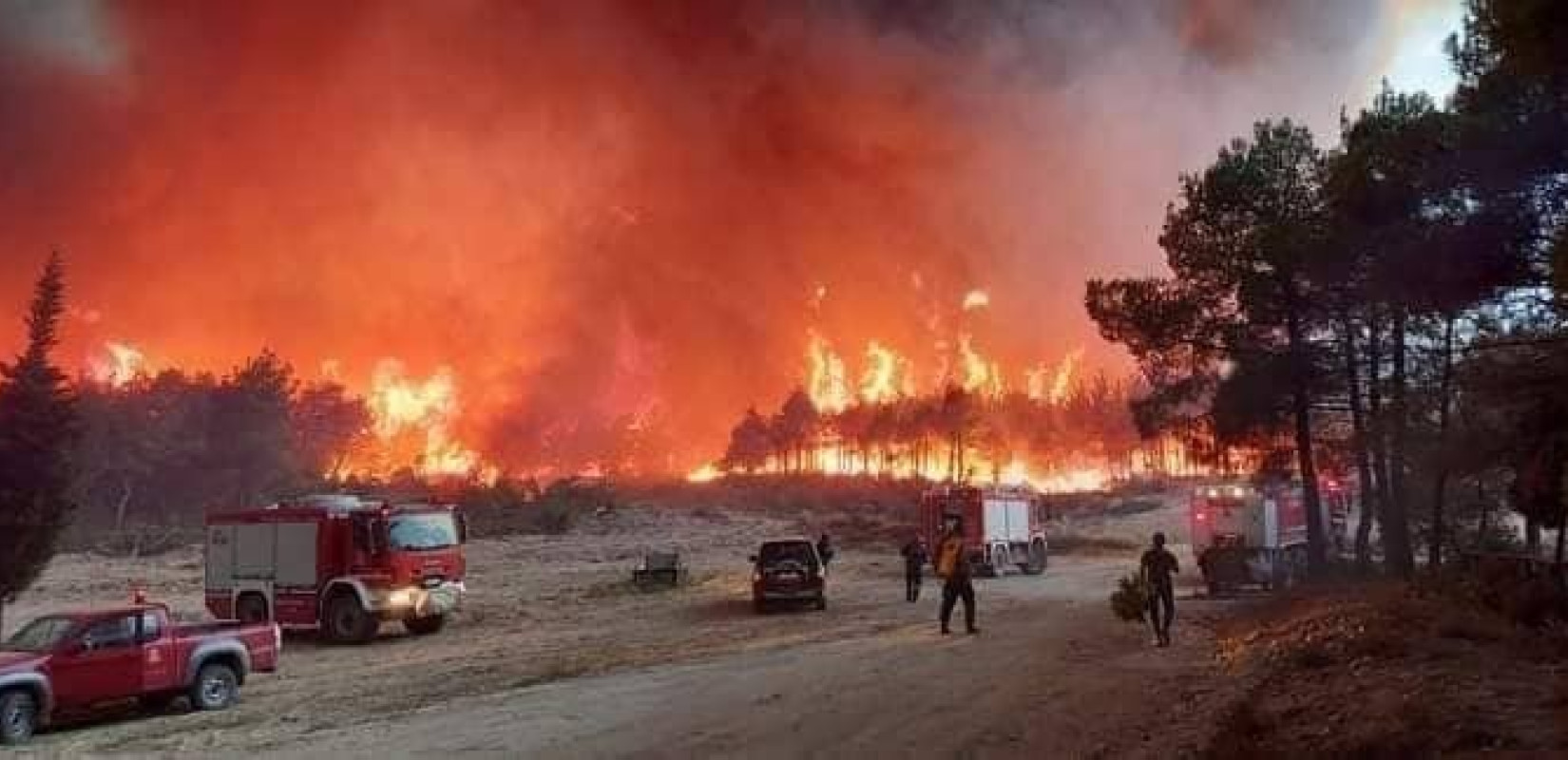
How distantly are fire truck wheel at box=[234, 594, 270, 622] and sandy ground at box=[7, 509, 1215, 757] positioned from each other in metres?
1.21

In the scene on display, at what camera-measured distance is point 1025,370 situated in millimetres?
131000

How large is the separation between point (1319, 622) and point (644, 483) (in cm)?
8355

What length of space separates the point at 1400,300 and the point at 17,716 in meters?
21.5

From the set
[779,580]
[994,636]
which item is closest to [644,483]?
[779,580]

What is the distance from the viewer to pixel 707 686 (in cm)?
1777

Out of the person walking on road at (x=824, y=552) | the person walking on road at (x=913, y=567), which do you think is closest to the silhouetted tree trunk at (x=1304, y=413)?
the person walking on road at (x=913, y=567)

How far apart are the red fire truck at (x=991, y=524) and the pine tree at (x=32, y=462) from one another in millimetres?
26981

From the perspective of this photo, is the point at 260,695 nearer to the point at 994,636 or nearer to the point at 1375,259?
the point at 994,636

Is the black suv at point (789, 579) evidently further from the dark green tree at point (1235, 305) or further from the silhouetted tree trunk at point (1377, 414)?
the silhouetted tree trunk at point (1377, 414)

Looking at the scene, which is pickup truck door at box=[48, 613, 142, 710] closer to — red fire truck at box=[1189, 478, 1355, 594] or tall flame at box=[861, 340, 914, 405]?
red fire truck at box=[1189, 478, 1355, 594]

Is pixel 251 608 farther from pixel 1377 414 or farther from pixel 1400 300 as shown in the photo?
pixel 1377 414

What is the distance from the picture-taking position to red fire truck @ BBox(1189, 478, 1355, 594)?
35.3 meters

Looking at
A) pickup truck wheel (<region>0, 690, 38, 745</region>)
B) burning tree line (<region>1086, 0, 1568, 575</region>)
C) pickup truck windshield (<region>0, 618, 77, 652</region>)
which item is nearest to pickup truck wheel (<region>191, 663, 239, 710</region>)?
pickup truck windshield (<region>0, 618, 77, 652</region>)

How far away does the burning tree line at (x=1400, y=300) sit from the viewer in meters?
18.2
